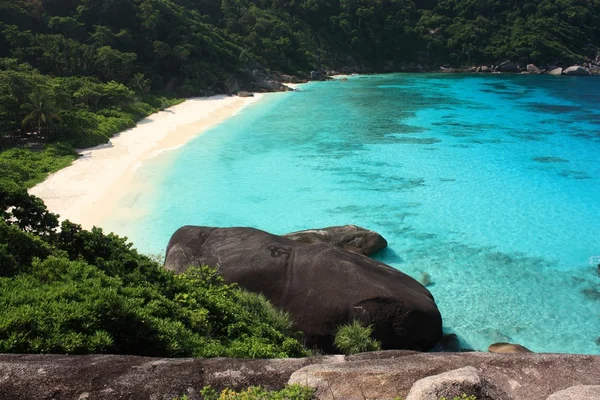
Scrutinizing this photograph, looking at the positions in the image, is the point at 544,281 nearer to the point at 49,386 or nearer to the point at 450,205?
the point at 450,205

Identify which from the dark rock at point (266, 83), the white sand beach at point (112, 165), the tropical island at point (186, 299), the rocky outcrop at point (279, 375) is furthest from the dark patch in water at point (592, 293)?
the dark rock at point (266, 83)

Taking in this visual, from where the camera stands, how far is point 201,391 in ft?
15.0

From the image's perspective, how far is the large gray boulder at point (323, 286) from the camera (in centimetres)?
1002

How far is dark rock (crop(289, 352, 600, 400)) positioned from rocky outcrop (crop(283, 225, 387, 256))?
352 inches

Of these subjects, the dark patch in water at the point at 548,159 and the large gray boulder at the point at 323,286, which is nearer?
the large gray boulder at the point at 323,286

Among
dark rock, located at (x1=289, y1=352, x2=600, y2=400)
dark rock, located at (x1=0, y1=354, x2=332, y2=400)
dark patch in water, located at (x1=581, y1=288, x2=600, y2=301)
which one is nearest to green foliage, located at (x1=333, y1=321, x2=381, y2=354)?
dark rock, located at (x1=289, y1=352, x2=600, y2=400)

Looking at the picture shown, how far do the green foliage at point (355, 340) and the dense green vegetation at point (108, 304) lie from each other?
1098mm

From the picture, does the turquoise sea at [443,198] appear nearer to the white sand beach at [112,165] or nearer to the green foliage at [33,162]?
the white sand beach at [112,165]

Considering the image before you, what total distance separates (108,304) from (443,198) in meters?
17.4

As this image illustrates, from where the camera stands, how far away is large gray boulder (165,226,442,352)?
10.0 meters

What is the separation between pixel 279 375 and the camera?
199 inches

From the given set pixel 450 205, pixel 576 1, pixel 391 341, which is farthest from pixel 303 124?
pixel 576 1

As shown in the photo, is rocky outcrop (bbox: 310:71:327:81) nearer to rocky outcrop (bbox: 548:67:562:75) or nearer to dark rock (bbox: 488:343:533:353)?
rocky outcrop (bbox: 548:67:562:75)

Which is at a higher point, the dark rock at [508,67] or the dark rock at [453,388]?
the dark rock at [508,67]
